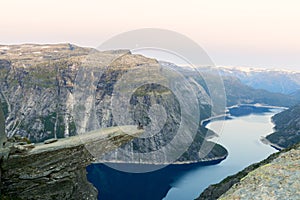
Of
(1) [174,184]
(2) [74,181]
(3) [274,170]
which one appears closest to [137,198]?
(1) [174,184]

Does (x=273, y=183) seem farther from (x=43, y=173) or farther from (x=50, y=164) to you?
(x=43, y=173)

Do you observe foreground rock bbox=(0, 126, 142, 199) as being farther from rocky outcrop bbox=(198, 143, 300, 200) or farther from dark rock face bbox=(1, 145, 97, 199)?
rocky outcrop bbox=(198, 143, 300, 200)

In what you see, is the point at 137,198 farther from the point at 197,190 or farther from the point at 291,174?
the point at 291,174

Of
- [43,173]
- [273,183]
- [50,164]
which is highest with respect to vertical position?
[273,183]

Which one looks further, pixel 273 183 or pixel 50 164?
pixel 50 164

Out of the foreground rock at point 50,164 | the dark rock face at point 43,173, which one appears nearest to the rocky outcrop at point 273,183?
the foreground rock at point 50,164

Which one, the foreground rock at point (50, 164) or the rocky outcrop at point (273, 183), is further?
the foreground rock at point (50, 164)

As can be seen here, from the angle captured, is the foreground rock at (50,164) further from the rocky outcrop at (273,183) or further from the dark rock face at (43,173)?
the rocky outcrop at (273,183)

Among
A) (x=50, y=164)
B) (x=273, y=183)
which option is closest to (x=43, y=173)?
(x=50, y=164)
